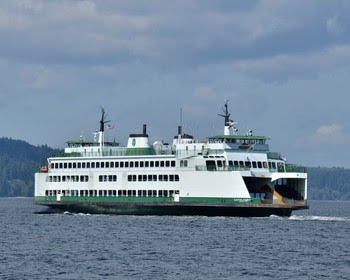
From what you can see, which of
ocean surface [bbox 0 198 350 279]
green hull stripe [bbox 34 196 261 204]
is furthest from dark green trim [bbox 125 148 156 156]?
ocean surface [bbox 0 198 350 279]

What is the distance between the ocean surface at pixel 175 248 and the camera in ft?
171

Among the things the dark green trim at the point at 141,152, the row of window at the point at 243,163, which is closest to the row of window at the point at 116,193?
the dark green trim at the point at 141,152

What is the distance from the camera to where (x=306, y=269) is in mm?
53750

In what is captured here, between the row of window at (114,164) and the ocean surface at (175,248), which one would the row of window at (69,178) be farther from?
the ocean surface at (175,248)

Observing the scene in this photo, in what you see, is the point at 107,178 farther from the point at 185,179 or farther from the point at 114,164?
the point at 185,179

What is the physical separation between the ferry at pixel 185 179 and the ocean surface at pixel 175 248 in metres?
1.46

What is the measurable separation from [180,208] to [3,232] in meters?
15.7

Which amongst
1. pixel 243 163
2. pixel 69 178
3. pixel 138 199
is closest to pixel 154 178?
pixel 138 199

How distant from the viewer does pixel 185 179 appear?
8456 cm

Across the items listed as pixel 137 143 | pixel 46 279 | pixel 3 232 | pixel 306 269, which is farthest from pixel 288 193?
pixel 46 279

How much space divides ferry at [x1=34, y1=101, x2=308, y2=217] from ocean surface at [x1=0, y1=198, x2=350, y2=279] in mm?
1458

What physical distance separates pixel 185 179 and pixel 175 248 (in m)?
22.7

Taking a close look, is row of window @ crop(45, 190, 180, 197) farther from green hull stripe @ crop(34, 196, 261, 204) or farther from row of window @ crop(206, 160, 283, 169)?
row of window @ crop(206, 160, 283, 169)

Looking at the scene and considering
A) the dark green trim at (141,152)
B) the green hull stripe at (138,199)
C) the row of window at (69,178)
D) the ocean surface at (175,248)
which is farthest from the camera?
the row of window at (69,178)
